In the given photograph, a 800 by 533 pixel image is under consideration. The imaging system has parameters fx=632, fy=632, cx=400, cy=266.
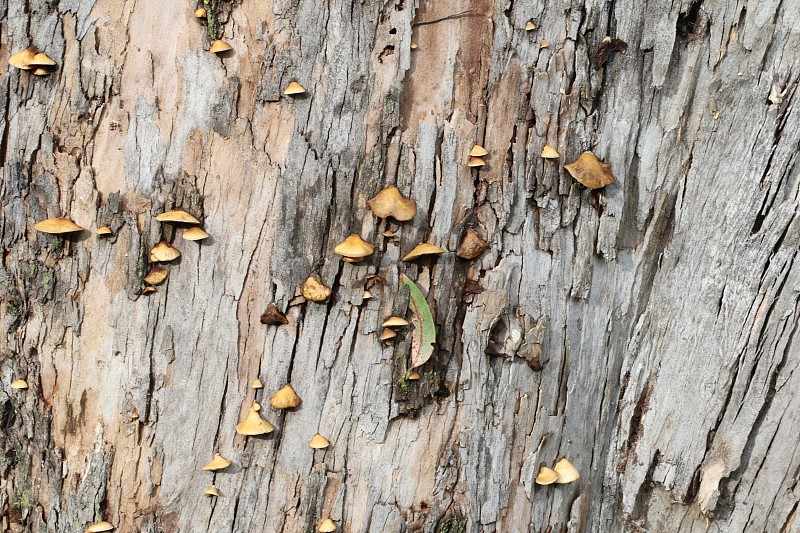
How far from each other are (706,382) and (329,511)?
2304mm

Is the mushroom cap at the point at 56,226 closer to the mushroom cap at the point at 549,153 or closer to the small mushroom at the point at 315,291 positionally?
the small mushroom at the point at 315,291

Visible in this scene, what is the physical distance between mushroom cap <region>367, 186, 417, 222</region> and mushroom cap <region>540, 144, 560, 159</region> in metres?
0.81

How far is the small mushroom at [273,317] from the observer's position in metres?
3.37

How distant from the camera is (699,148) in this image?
3.70 meters

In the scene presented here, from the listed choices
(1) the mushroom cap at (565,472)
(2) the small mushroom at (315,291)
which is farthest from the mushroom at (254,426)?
(1) the mushroom cap at (565,472)

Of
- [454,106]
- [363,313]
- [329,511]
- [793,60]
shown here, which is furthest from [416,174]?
[793,60]

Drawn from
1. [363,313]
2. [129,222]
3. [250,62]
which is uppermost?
[250,62]

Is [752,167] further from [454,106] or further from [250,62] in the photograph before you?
[250,62]

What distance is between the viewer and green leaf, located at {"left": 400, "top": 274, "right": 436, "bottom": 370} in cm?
338

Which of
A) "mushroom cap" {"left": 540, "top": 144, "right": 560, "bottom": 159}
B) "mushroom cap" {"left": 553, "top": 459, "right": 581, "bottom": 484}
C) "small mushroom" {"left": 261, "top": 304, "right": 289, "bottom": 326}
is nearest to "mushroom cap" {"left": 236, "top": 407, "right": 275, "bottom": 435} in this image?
"small mushroom" {"left": 261, "top": 304, "right": 289, "bottom": 326}

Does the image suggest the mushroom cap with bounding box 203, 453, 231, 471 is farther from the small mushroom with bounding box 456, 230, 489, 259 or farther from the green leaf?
the small mushroom with bounding box 456, 230, 489, 259

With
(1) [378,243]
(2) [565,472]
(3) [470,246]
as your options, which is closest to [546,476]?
(2) [565,472]

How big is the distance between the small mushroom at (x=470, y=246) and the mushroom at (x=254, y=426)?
1374 mm

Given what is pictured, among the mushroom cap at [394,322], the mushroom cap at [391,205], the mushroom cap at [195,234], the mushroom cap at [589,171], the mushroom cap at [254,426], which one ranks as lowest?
the mushroom cap at [254,426]
